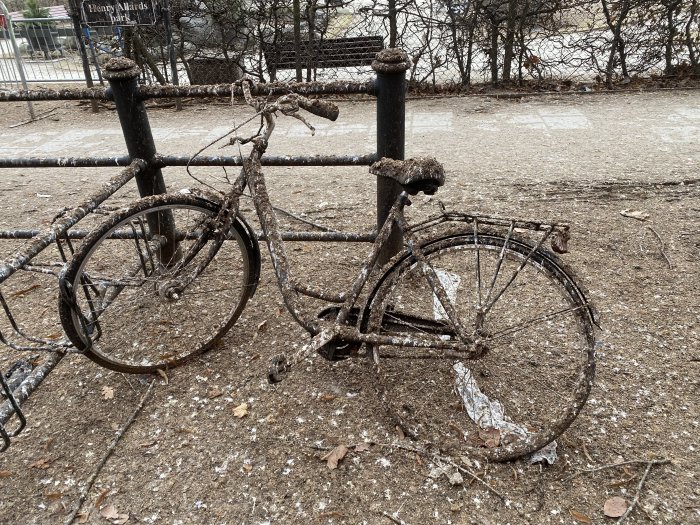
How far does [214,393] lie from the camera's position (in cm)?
287

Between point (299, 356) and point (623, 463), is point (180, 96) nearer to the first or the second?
point (299, 356)

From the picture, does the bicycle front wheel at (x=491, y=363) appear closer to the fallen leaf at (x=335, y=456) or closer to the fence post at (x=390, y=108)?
the fallen leaf at (x=335, y=456)

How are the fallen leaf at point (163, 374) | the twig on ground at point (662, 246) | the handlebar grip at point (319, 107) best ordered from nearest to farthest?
the handlebar grip at point (319, 107) → the fallen leaf at point (163, 374) → the twig on ground at point (662, 246)

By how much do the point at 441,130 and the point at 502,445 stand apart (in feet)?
16.3

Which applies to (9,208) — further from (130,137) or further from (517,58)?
(517,58)

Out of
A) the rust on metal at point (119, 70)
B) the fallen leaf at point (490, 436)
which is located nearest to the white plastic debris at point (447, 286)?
the fallen leaf at point (490, 436)

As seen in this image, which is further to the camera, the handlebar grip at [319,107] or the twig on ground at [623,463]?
the handlebar grip at [319,107]

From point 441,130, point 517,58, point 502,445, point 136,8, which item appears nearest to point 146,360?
point 502,445

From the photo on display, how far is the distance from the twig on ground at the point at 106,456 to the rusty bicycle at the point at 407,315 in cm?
20

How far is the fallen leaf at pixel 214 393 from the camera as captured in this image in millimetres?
2859

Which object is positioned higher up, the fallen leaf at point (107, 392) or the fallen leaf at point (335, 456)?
the fallen leaf at point (107, 392)

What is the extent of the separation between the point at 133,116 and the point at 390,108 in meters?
1.39

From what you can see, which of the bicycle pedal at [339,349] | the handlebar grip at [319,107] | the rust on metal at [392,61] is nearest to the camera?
the bicycle pedal at [339,349]

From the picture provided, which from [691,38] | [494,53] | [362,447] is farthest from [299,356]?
[691,38]
